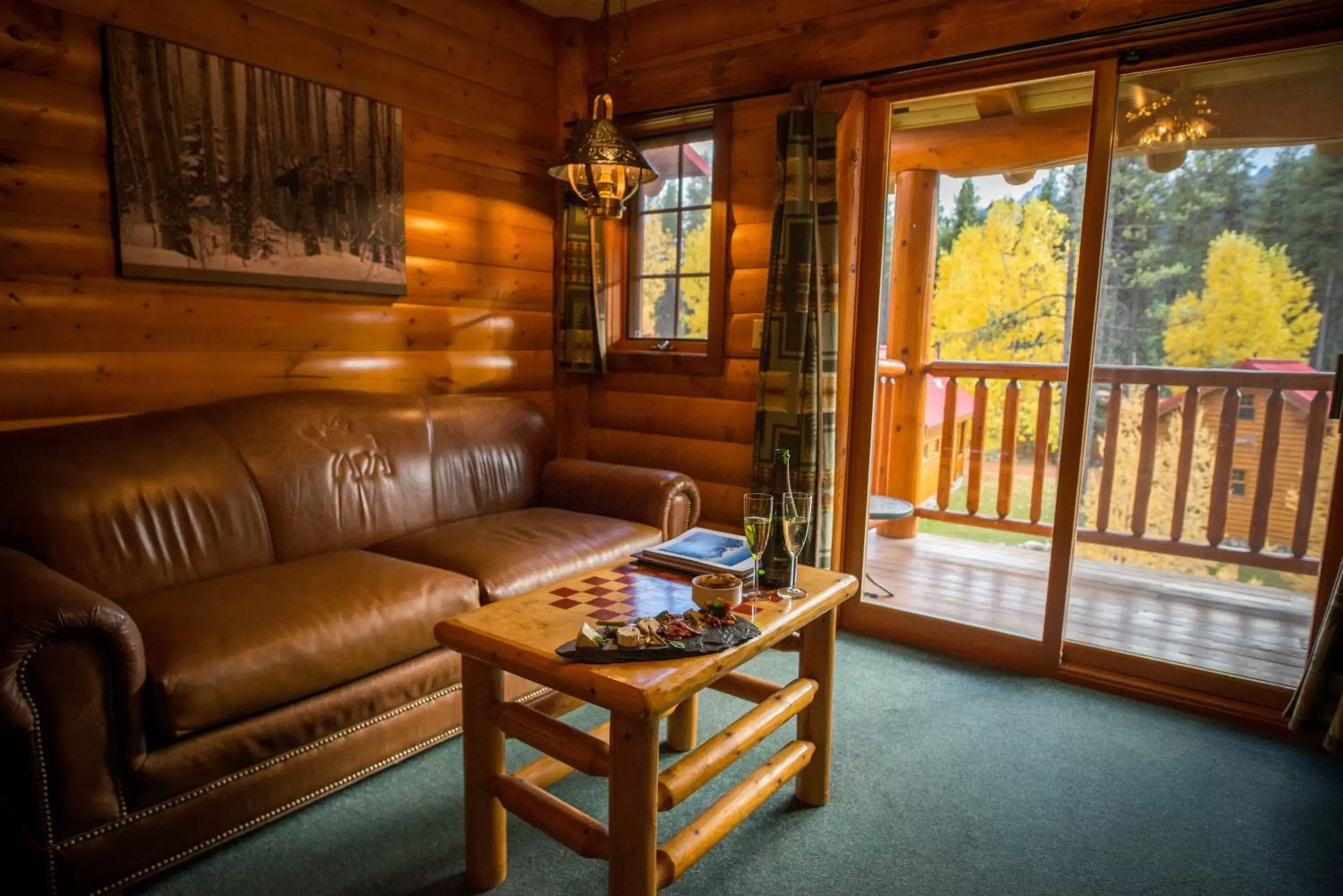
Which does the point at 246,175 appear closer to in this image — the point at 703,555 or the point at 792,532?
the point at 703,555

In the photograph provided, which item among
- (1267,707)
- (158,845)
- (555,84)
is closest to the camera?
(158,845)

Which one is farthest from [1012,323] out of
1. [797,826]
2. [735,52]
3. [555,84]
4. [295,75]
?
[295,75]

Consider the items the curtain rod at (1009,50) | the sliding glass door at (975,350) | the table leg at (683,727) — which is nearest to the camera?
the table leg at (683,727)

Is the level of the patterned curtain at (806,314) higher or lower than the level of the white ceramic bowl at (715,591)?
higher

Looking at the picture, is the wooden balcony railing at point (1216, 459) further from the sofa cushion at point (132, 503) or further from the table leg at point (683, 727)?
the sofa cushion at point (132, 503)

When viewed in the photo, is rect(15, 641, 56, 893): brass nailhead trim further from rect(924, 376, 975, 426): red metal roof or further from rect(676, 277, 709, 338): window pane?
rect(924, 376, 975, 426): red metal roof

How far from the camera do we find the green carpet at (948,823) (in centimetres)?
172

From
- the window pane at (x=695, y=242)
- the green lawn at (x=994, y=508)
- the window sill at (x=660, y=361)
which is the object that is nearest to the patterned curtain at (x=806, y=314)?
the window sill at (x=660, y=361)

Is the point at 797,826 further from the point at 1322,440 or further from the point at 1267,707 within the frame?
the point at 1322,440

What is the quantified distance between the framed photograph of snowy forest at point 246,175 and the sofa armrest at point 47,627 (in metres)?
1.25

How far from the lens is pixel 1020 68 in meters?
2.70

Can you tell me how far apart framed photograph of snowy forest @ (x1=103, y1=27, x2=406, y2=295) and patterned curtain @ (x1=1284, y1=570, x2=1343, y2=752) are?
3441mm

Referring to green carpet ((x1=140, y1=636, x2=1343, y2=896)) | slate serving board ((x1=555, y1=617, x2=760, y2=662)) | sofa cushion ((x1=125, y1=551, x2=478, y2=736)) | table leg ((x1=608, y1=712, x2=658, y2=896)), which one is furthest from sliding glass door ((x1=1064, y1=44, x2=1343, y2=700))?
sofa cushion ((x1=125, y1=551, x2=478, y2=736))

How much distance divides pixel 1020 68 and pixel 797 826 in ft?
8.47
